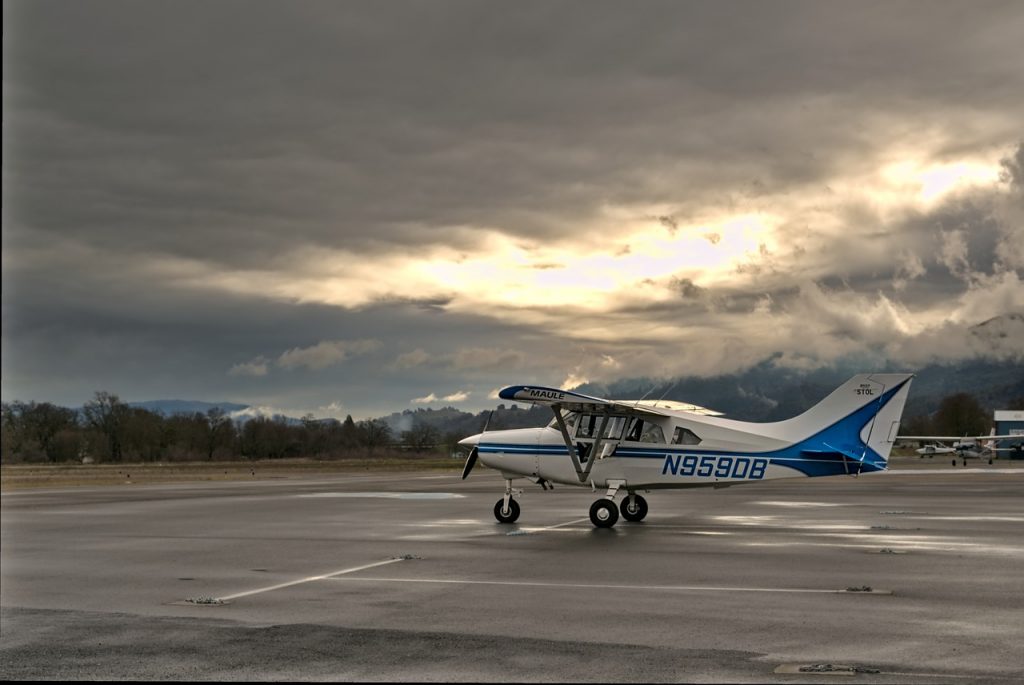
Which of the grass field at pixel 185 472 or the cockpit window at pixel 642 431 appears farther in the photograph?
the grass field at pixel 185 472

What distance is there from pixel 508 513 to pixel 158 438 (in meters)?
114

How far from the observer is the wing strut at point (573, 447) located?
22.8 meters

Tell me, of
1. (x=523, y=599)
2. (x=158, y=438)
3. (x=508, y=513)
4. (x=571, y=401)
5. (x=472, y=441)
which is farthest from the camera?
(x=158, y=438)

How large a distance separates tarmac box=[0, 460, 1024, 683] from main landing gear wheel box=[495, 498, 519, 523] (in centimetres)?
43

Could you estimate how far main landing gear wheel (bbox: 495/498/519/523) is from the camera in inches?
940

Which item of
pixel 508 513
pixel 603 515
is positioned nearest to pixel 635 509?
pixel 603 515

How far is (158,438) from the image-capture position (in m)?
130

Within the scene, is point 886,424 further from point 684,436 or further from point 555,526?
point 555,526

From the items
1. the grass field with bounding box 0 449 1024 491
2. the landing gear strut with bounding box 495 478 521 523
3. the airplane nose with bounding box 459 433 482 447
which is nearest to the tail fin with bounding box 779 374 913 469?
the landing gear strut with bounding box 495 478 521 523

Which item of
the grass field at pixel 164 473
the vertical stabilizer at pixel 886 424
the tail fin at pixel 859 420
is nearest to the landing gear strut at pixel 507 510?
the tail fin at pixel 859 420

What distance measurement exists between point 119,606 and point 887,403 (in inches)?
629

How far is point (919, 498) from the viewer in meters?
33.4

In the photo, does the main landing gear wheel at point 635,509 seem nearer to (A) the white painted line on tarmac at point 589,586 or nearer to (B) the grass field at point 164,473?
(A) the white painted line on tarmac at point 589,586

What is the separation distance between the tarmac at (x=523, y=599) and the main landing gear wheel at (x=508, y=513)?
0.43 m
